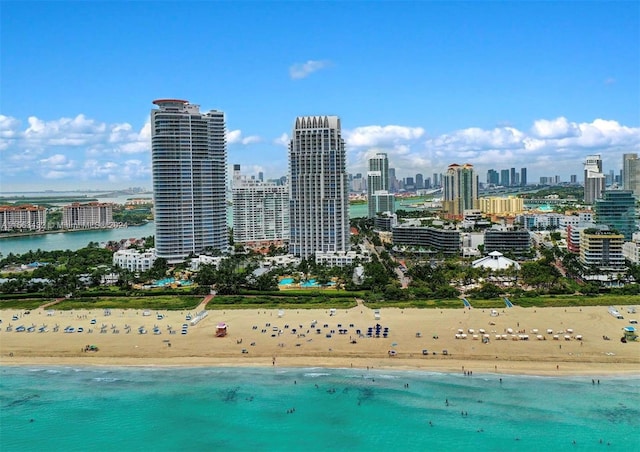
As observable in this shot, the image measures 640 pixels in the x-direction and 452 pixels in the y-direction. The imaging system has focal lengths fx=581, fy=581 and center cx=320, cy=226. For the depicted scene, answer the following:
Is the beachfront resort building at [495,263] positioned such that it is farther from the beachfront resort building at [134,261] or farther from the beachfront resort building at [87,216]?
the beachfront resort building at [87,216]

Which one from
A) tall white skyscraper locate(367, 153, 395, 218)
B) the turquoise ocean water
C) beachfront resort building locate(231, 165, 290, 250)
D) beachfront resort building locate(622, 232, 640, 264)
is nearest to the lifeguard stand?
the turquoise ocean water

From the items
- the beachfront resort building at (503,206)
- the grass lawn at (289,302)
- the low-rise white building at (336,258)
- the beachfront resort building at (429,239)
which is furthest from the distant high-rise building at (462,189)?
the grass lawn at (289,302)

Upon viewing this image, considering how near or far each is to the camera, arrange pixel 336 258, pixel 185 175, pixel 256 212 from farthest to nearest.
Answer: pixel 256 212 → pixel 185 175 → pixel 336 258

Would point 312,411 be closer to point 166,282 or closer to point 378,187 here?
point 166,282

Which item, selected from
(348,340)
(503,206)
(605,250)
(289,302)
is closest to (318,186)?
(289,302)

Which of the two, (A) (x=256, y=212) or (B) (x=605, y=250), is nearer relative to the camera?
(B) (x=605, y=250)

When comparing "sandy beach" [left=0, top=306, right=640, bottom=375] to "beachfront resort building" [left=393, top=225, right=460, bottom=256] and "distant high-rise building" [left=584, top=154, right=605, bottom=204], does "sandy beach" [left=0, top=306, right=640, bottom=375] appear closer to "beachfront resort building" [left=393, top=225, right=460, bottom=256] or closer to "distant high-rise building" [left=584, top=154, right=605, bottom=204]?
"beachfront resort building" [left=393, top=225, right=460, bottom=256]
